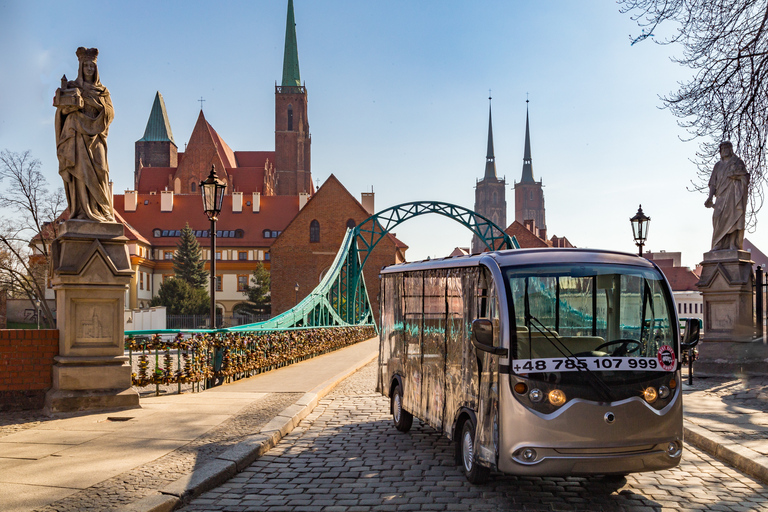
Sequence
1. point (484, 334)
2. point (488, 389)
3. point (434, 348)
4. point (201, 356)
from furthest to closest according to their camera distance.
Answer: point (201, 356), point (434, 348), point (488, 389), point (484, 334)

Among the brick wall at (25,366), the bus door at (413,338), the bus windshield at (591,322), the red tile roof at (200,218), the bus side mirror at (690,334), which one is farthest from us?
the red tile roof at (200,218)

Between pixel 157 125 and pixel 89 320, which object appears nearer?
pixel 89 320

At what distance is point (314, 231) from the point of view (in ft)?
221

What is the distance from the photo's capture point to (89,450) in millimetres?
6953

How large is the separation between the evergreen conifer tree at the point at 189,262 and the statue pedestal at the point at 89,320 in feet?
211

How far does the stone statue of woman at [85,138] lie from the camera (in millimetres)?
9492

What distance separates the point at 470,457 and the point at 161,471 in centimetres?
Result: 258

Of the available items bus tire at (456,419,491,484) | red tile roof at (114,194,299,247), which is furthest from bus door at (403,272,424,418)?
red tile roof at (114,194,299,247)

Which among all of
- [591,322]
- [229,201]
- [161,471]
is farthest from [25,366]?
[229,201]

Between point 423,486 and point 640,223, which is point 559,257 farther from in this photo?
point 640,223

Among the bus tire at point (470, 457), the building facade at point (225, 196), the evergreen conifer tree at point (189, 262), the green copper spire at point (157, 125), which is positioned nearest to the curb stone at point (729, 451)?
the bus tire at point (470, 457)

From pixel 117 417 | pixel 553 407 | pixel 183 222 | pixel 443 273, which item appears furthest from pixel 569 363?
pixel 183 222

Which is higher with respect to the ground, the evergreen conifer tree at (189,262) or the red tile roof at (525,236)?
the red tile roof at (525,236)

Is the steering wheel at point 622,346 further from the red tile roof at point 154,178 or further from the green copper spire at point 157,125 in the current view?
the green copper spire at point 157,125
